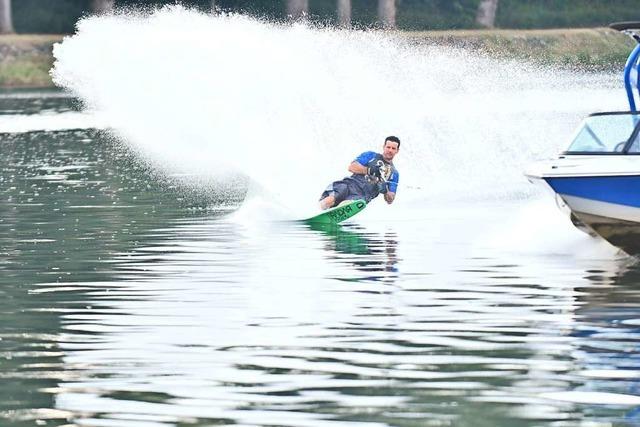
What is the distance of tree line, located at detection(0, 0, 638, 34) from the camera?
266 ft

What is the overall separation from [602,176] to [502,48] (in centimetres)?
6035

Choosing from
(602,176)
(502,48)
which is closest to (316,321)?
(602,176)

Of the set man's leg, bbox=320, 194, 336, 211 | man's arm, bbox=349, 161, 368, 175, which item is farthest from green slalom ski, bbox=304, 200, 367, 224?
man's arm, bbox=349, 161, 368, 175

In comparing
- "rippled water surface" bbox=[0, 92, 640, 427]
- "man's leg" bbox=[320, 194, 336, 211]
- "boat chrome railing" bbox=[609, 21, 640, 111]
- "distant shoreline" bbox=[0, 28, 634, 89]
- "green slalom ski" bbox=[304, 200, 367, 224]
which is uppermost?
"distant shoreline" bbox=[0, 28, 634, 89]

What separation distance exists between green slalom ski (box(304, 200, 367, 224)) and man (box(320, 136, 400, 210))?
9 cm

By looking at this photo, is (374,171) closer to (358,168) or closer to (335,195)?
(358,168)

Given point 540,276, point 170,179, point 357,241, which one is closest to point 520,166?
point 170,179

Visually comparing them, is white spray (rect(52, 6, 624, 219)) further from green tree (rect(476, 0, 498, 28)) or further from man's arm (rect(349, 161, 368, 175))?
green tree (rect(476, 0, 498, 28))

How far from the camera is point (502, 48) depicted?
79000 mm

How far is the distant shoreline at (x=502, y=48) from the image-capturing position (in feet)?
251

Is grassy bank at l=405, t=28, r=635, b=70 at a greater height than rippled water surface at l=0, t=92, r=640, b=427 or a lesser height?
greater

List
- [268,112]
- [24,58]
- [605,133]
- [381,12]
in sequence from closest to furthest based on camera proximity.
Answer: [605,133] → [268,112] → [24,58] → [381,12]

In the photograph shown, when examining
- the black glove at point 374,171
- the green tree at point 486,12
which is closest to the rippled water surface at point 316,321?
the black glove at point 374,171

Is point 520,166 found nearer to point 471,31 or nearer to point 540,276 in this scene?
point 540,276
